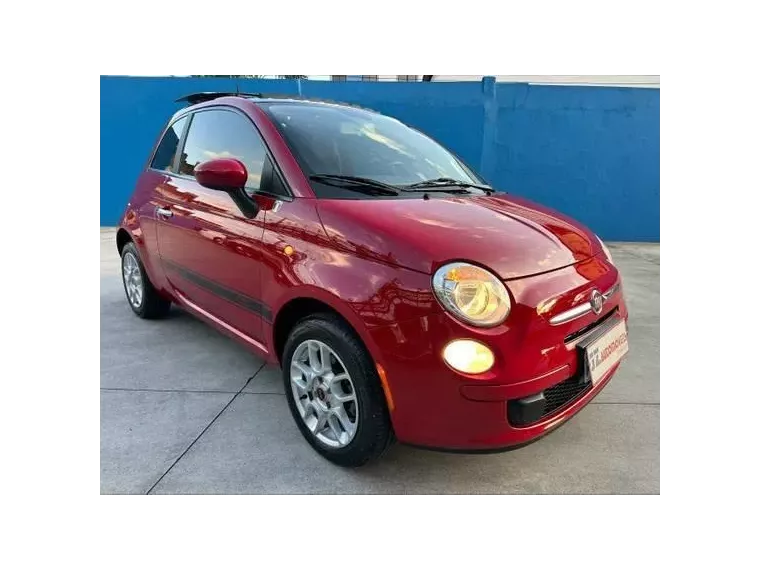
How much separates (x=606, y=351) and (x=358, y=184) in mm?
1374

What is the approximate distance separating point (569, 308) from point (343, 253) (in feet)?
3.12

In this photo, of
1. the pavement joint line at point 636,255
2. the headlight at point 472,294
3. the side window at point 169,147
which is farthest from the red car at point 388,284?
the pavement joint line at point 636,255

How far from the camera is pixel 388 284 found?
1944mm

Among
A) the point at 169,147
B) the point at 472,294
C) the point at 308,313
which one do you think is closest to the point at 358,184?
the point at 308,313

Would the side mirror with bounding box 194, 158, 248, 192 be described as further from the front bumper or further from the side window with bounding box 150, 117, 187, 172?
the side window with bounding box 150, 117, 187, 172

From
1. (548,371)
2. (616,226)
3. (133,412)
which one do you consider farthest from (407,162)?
(616,226)

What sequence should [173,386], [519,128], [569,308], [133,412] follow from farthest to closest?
1. [519,128]
2. [173,386]
3. [133,412]
4. [569,308]

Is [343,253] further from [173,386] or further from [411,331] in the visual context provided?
[173,386]

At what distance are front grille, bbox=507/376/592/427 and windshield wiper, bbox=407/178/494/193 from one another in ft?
3.96

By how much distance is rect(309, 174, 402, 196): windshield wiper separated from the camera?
2424mm

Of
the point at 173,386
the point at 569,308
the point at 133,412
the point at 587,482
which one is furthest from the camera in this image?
the point at 173,386

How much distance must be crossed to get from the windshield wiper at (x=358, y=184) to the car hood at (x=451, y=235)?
134mm

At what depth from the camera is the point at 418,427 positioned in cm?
198

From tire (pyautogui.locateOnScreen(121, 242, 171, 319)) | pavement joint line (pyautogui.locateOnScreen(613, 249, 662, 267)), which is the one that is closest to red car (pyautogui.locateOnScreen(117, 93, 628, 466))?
tire (pyautogui.locateOnScreen(121, 242, 171, 319))
